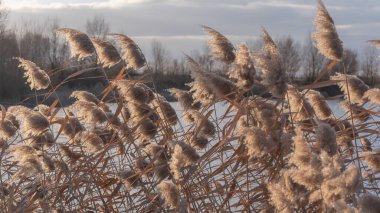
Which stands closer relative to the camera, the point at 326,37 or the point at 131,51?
the point at 326,37

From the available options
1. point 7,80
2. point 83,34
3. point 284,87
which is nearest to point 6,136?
point 83,34

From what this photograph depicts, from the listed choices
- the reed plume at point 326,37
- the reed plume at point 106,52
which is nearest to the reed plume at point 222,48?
the reed plume at point 326,37

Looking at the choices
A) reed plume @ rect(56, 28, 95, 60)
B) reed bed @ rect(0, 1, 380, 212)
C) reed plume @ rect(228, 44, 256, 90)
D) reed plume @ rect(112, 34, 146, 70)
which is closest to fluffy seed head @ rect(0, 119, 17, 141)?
reed bed @ rect(0, 1, 380, 212)

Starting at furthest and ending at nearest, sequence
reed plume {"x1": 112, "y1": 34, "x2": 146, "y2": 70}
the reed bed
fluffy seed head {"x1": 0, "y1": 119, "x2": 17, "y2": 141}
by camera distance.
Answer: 1. fluffy seed head {"x1": 0, "y1": 119, "x2": 17, "y2": 141}
2. reed plume {"x1": 112, "y1": 34, "x2": 146, "y2": 70}
3. the reed bed

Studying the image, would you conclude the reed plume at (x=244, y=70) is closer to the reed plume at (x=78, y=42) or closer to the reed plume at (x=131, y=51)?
the reed plume at (x=131, y=51)

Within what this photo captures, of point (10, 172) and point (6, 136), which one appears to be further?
point (10, 172)

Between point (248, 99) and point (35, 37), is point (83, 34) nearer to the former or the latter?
point (248, 99)

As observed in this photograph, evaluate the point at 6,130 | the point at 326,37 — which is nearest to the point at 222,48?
the point at 326,37

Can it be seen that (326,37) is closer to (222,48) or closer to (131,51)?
(222,48)

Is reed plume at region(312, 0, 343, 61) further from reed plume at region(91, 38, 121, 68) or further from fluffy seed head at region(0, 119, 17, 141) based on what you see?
fluffy seed head at region(0, 119, 17, 141)

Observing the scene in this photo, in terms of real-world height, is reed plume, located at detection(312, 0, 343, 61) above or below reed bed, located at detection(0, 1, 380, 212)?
above

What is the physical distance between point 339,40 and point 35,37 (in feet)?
106

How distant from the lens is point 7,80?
2622cm

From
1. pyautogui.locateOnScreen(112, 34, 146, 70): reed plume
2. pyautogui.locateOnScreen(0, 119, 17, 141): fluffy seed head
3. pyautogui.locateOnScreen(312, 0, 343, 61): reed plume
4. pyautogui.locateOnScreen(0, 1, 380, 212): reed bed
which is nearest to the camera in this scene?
pyautogui.locateOnScreen(0, 1, 380, 212): reed bed
